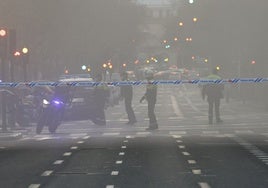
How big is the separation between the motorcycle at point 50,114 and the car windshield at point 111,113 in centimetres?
3

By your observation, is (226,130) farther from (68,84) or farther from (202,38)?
(202,38)

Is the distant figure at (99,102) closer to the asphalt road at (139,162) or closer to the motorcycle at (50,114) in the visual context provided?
the motorcycle at (50,114)

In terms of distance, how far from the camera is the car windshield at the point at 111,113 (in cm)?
1044

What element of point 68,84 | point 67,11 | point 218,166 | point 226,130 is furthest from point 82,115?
point 67,11

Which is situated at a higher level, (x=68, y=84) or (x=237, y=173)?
(x=68, y=84)

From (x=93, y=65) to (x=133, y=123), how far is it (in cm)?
3684

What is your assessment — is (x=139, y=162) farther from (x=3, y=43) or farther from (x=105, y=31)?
(x=105, y=31)

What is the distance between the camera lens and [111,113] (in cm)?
3272

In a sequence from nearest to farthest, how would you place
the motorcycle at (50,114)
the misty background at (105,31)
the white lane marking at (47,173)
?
the white lane marking at (47,173), the motorcycle at (50,114), the misty background at (105,31)

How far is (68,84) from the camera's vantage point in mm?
20922

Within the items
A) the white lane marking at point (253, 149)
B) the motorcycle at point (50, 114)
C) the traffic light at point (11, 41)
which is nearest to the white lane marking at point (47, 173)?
the white lane marking at point (253, 149)

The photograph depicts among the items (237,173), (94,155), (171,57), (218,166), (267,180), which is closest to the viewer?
(267,180)

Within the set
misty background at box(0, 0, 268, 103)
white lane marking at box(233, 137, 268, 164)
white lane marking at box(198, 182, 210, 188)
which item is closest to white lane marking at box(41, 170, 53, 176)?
white lane marking at box(198, 182, 210, 188)

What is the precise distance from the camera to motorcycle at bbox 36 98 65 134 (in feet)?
65.9
